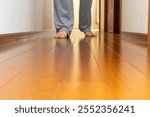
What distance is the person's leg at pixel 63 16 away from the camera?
8.19 feet

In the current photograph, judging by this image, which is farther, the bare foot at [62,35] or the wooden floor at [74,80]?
the bare foot at [62,35]

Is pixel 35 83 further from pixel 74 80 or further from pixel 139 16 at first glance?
pixel 139 16

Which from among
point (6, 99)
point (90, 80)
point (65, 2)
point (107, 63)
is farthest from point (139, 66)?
point (65, 2)

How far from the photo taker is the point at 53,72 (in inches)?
32.0

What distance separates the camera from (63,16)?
254cm

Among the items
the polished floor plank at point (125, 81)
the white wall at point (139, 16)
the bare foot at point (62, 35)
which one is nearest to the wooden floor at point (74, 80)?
the polished floor plank at point (125, 81)

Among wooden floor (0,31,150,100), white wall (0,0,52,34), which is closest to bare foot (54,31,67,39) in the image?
white wall (0,0,52,34)

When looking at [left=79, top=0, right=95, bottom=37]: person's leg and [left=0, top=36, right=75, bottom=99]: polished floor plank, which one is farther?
[left=79, top=0, right=95, bottom=37]: person's leg

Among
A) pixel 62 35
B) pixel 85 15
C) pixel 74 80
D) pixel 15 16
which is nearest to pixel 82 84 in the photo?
pixel 74 80

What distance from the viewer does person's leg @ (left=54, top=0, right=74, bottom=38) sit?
250cm

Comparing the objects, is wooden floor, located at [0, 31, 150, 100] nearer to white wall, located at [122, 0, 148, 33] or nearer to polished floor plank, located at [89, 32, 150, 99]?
polished floor plank, located at [89, 32, 150, 99]

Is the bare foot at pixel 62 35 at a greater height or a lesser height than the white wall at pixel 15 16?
lesser

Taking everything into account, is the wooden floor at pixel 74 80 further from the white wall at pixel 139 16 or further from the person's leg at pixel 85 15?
the person's leg at pixel 85 15

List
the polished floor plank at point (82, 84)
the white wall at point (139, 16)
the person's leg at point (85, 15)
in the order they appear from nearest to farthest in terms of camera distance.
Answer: the polished floor plank at point (82, 84) → the white wall at point (139, 16) → the person's leg at point (85, 15)
